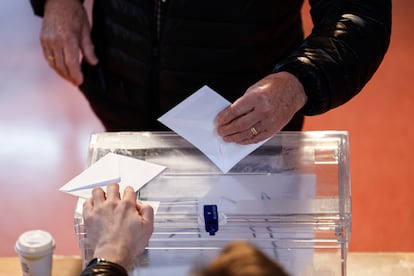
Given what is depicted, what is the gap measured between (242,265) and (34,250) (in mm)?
582

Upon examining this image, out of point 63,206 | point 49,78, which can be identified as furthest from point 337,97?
point 49,78

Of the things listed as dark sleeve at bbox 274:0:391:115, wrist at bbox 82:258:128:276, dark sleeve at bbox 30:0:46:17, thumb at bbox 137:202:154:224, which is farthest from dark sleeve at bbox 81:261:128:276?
dark sleeve at bbox 30:0:46:17

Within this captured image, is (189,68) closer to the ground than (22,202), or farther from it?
farther from it

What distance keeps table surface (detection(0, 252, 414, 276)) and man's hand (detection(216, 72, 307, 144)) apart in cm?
30

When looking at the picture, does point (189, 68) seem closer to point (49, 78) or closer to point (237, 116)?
point (237, 116)

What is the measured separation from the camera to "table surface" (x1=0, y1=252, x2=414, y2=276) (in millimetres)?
1354

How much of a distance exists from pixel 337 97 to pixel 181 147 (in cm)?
33

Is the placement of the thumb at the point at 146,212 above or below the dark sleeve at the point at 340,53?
below

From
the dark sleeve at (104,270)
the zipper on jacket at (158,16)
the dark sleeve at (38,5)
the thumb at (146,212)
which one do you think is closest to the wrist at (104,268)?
the dark sleeve at (104,270)

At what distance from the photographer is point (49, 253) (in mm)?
1206

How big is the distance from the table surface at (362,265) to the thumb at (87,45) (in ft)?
1.71

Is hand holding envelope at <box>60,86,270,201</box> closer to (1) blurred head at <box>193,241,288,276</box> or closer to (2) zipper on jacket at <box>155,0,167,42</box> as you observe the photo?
(2) zipper on jacket at <box>155,0,167,42</box>

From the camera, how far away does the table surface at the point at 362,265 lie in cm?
135

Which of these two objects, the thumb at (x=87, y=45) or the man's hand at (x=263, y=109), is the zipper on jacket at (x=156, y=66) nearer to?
the thumb at (x=87, y=45)
